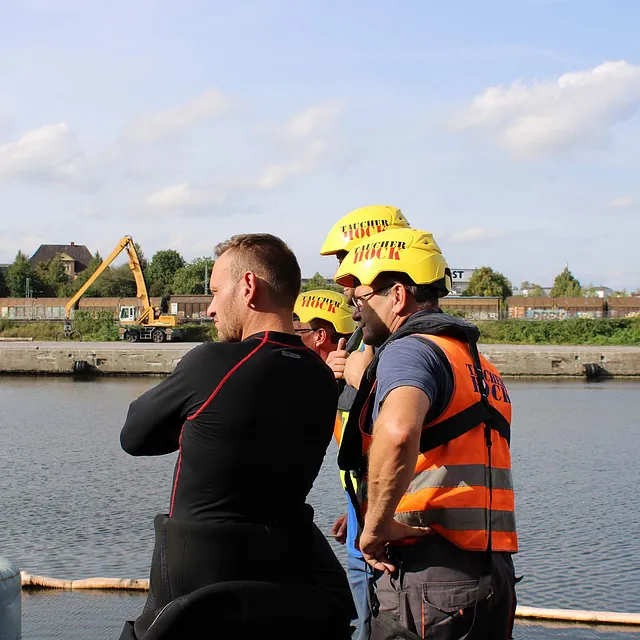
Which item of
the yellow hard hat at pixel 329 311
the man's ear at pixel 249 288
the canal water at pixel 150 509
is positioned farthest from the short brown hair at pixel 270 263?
the canal water at pixel 150 509

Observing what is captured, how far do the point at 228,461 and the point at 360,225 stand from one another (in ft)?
8.26

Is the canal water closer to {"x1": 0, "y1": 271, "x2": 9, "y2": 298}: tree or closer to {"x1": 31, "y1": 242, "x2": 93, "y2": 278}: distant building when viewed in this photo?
{"x1": 0, "y1": 271, "x2": 9, "y2": 298}: tree

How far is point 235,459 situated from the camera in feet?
8.38

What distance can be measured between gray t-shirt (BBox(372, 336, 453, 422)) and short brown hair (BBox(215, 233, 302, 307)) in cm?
38

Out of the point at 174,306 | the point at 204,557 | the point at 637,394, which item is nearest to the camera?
the point at 204,557

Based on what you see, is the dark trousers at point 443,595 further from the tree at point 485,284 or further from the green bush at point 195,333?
the tree at point 485,284

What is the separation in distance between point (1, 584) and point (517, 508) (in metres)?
8.94

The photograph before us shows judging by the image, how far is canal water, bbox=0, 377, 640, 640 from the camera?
6.58 m

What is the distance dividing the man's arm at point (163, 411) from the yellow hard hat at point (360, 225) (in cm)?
229

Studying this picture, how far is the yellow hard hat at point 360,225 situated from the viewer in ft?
15.8

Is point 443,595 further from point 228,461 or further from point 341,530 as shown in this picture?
point 341,530

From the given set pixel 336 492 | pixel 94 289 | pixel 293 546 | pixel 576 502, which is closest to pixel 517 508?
pixel 576 502

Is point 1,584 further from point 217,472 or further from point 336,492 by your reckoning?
point 336,492

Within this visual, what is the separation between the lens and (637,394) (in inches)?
1147
